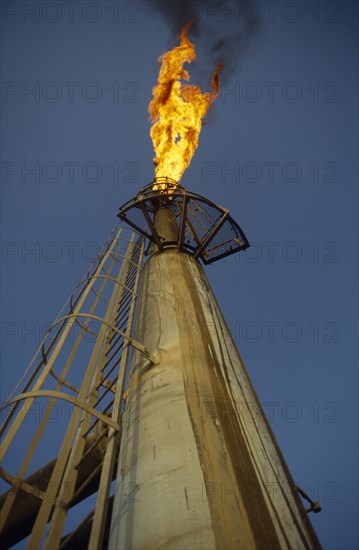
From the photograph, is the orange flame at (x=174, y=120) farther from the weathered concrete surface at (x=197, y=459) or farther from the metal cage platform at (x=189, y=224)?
the weathered concrete surface at (x=197, y=459)

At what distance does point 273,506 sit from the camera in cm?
283

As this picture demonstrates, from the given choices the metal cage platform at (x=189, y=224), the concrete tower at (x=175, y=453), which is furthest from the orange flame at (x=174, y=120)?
the concrete tower at (x=175, y=453)

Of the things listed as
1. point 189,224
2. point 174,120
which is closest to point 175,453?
point 189,224

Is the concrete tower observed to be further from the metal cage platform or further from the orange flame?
the orange flame

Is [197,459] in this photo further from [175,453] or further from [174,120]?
[174,120]

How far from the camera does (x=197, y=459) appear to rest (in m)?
3.03

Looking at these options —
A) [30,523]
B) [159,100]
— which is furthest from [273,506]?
[159,100]

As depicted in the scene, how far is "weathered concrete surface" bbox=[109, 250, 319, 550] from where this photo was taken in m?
2.57

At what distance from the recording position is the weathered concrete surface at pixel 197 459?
257 cm

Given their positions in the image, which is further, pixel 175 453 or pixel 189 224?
pixel 189 224

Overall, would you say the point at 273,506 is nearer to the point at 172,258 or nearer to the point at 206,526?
the point at 206,526

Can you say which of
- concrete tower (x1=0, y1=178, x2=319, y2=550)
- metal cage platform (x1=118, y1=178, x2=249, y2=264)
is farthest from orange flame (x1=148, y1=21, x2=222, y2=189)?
concrete tower (x1=0, y1=178, x2=319, y2=550)

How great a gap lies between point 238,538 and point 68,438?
2.35 meters

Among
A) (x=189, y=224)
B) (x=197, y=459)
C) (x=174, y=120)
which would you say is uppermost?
(x=174, y=120)
